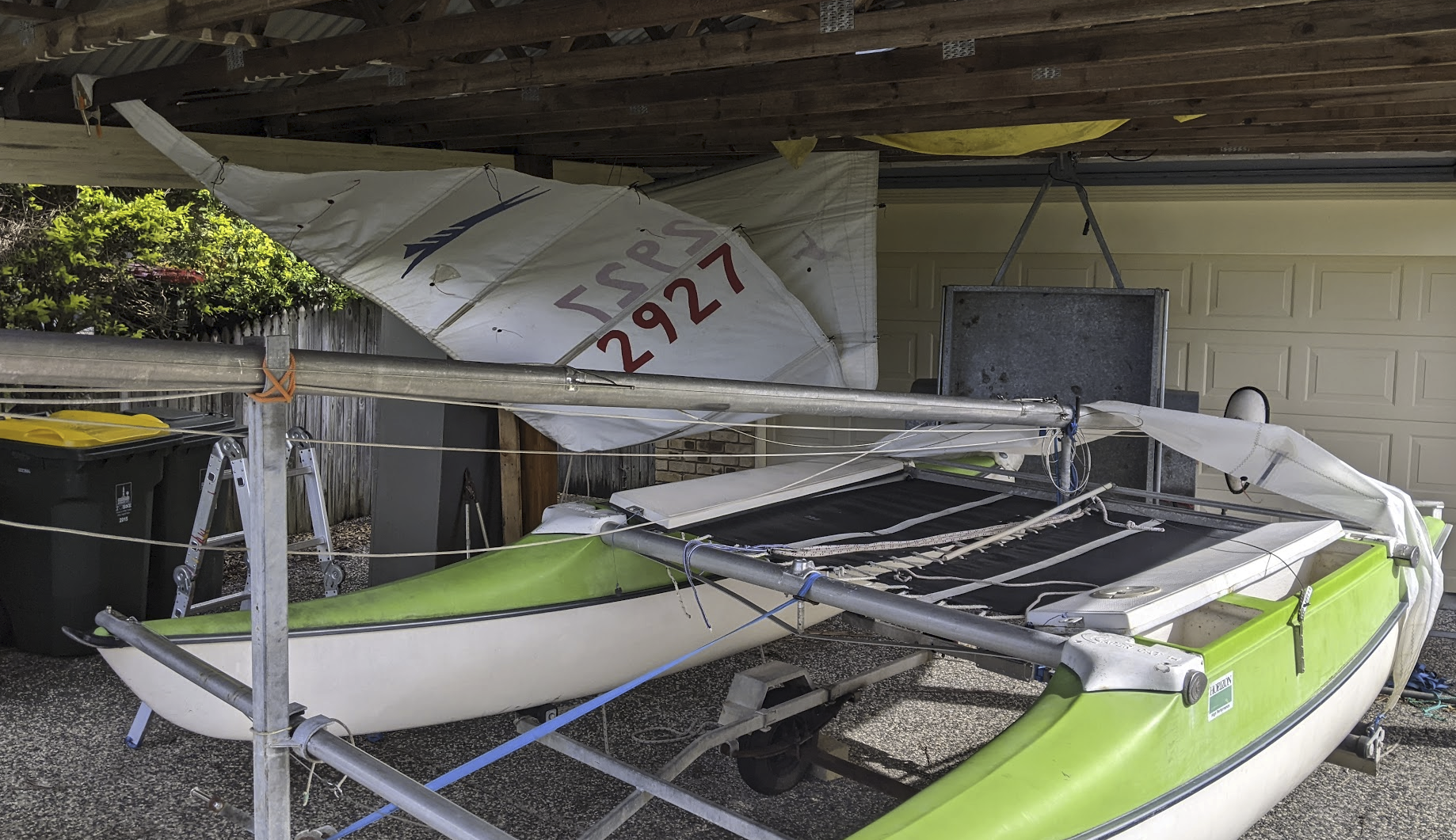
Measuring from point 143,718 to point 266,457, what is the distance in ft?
9.43

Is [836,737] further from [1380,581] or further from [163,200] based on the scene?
[163,200]

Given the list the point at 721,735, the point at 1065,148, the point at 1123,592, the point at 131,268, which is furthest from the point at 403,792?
the point at 131,268

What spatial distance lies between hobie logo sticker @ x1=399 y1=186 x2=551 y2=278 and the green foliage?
2.70 metres

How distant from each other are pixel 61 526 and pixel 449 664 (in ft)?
7.87

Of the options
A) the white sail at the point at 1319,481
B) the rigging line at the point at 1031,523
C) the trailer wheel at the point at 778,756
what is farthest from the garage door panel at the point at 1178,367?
the trailer wheel at the point at 778,756

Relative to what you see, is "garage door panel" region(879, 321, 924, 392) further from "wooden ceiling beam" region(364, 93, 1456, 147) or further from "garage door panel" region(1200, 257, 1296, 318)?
"wooden ceiling beam" region(364, 93, 1456, 147)

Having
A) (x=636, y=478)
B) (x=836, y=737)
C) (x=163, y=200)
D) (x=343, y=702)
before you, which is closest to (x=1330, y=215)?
(x=836, y=737)

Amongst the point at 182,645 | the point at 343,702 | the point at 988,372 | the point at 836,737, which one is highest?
the point at 988,372

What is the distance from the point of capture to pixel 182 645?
3105 millimetres

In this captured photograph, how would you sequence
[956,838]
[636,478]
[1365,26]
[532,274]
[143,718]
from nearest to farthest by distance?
[956,838] → [1365,26] → [143,718] → [532,274] → [636,478]

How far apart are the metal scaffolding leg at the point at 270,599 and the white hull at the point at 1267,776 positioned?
1.58 m

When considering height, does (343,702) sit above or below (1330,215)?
below

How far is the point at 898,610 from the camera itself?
8.47 ft

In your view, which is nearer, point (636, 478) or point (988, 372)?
point (988, 372)
